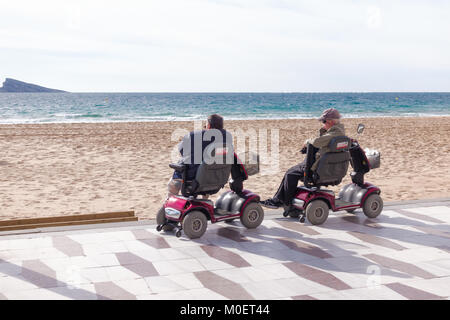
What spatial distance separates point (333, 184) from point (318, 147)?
1.95ft

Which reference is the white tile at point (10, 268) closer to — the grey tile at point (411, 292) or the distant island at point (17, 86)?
the grey tile at point (411, 292)

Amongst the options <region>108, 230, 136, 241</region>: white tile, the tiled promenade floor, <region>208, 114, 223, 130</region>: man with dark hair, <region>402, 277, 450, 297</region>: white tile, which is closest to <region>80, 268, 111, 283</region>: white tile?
the tiled promenade floor

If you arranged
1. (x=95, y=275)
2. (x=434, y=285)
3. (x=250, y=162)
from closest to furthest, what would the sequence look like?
(x=434, y=285)
(x=95, y=275)
(x=250, y=162)

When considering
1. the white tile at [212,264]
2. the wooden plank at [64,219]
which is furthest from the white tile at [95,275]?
the wooden plank at [64,219]

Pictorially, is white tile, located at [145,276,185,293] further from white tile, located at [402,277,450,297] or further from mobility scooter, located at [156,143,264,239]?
white tile, located at [402,277,450,297]

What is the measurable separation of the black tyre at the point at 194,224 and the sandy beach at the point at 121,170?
1902 millimetres

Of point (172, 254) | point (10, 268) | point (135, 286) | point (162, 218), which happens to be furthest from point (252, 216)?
point (10, 268)

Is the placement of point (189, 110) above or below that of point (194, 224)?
above

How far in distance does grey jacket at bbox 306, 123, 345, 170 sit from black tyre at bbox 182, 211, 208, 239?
1564mm

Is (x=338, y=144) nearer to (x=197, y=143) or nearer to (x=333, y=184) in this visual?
(x=333, y=184)

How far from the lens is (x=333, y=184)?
6.37 m

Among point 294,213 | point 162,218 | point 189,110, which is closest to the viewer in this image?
Result: point 162,218
